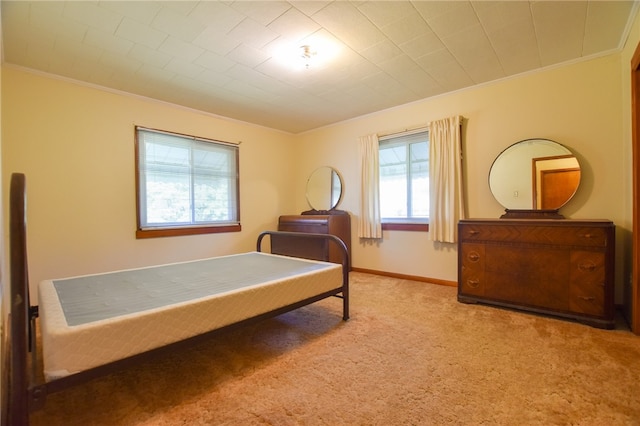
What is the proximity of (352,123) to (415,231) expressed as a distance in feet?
6.41

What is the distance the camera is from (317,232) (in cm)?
421

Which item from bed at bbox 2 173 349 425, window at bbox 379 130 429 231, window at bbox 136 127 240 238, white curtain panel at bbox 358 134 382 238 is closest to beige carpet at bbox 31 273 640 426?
bed at bbox 2 173 349 425

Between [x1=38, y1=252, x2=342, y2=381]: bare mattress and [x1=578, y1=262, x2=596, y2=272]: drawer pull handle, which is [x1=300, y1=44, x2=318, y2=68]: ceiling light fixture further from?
[x1=578, y1=262, x2=596, y2=272]: drawer pull handle

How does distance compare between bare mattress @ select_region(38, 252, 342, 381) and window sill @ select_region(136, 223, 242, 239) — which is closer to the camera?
bare mattress @ select_region(38, 252, 342, 381)

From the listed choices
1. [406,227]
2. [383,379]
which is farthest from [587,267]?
[383,379]

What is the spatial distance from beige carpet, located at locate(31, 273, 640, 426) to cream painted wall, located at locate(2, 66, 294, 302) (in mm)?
1884

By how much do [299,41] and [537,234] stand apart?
2669mm

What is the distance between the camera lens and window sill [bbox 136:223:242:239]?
3396mm

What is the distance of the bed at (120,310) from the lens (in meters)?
1.05

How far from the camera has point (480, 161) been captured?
10.8ft

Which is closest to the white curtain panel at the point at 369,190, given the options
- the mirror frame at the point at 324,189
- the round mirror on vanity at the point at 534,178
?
the mirror frame at the point at 324,189

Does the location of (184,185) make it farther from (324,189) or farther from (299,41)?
(299,41)

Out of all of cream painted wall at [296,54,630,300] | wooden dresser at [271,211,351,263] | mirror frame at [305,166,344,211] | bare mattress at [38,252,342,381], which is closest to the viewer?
bare mattress at [38,252,342,381]

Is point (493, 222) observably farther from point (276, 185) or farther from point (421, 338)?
point (276, 185)
